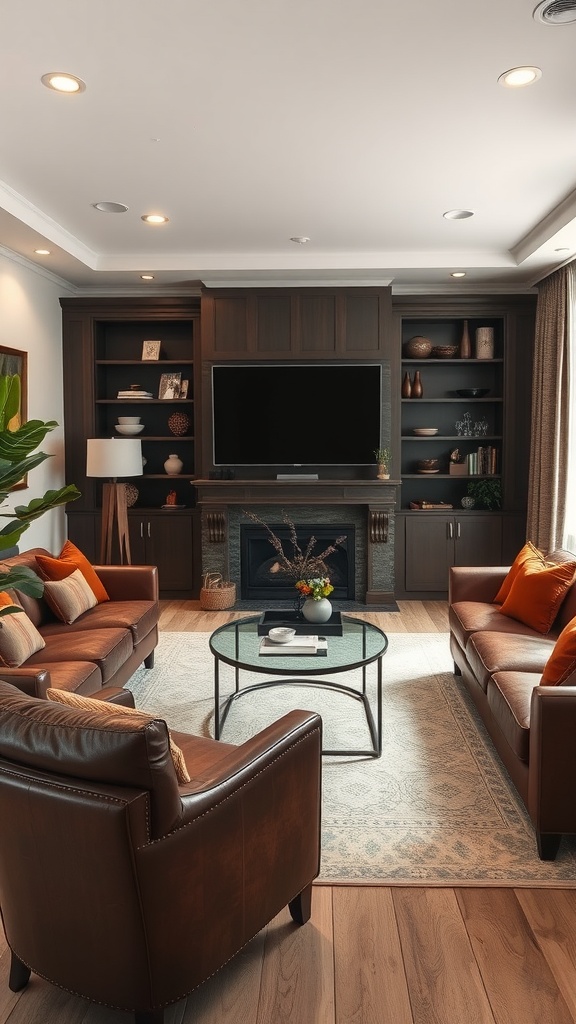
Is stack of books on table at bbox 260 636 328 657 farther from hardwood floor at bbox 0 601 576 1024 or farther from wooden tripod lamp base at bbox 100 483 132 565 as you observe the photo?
wooden tripod lamp base at bbox 100 483 132 565

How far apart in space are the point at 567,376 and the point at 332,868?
4.05 meters

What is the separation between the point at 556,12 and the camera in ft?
7.70

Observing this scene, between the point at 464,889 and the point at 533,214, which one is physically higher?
the point at 533,214

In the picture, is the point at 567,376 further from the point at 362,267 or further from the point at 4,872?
the point at 4,872

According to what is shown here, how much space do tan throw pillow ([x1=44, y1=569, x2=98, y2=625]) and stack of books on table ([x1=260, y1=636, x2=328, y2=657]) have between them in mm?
1080

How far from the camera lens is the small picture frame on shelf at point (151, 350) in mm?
6387

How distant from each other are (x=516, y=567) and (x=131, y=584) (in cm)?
225

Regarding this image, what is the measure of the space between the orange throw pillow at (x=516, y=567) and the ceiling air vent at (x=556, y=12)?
2.43 metres

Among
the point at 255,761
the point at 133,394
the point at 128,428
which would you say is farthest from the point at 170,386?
the point at 255,761

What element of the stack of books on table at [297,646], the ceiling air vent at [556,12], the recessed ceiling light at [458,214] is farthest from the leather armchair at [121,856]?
the recessed ceiling light at [458,214]

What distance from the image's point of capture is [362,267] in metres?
5.57

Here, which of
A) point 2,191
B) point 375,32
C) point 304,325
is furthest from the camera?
point 304,325

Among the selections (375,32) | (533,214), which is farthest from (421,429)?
(375,32)

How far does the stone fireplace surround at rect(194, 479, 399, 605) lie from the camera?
6047mm
